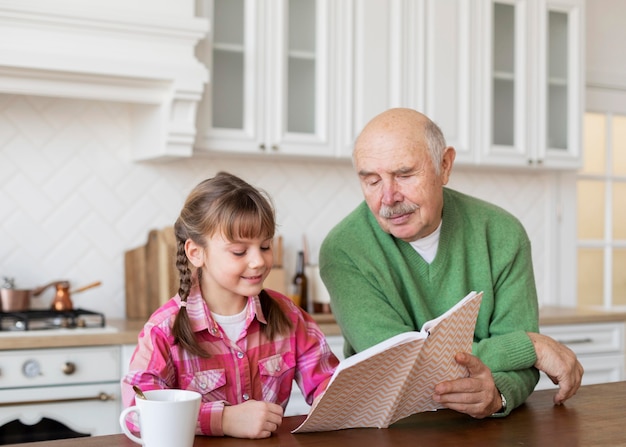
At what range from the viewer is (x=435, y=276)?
2.11 metres

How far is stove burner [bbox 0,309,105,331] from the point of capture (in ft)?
9.98

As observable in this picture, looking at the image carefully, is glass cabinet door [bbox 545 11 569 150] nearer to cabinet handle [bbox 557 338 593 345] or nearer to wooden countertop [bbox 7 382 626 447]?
cabinet handle [bbox 557 338 593 345]

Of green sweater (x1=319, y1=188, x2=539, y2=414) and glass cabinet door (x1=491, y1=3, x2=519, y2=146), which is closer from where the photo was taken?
green sweater (x1=319, y1=188, x2=539, y2=414)

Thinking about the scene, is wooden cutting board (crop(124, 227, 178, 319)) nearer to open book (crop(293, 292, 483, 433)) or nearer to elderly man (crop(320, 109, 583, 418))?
elderly man (crop(320, 109, 583, 418))

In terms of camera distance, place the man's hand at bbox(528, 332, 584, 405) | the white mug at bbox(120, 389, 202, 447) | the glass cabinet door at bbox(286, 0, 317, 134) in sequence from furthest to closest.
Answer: the glass cabinet door at bbox(286, 0, 317, 134) < the man's hand at bbox(528, 332, 584, 405) < the white mug at bbox(120, 389, 202, 447)

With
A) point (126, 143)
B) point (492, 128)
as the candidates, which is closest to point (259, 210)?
point (126, 143)

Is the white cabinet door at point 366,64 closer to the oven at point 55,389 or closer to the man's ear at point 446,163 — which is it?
the oven at point 55,389

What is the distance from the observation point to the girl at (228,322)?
1.70m

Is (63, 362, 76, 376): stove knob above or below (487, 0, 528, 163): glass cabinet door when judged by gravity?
below

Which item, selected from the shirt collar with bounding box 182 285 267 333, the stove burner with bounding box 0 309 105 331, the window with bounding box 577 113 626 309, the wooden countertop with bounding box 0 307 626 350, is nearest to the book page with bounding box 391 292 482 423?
the shirt collar with bounding box 182 285 267 333

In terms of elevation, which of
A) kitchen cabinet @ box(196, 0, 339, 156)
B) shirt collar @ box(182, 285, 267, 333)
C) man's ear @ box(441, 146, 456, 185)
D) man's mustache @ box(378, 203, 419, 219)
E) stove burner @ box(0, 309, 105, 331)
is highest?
kitchen cabinet @ box(196, 0, 339, 156)

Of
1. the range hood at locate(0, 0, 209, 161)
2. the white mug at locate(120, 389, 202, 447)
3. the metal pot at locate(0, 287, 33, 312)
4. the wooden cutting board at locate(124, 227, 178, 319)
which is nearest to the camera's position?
the white mug at locate(120, 389, 202, 447)

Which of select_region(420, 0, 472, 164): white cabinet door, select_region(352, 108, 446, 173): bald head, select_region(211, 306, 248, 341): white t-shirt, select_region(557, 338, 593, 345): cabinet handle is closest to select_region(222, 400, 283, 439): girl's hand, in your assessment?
select_region(211, 306, 248, 341): white t-shirt

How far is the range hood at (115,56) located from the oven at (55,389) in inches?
31.3
